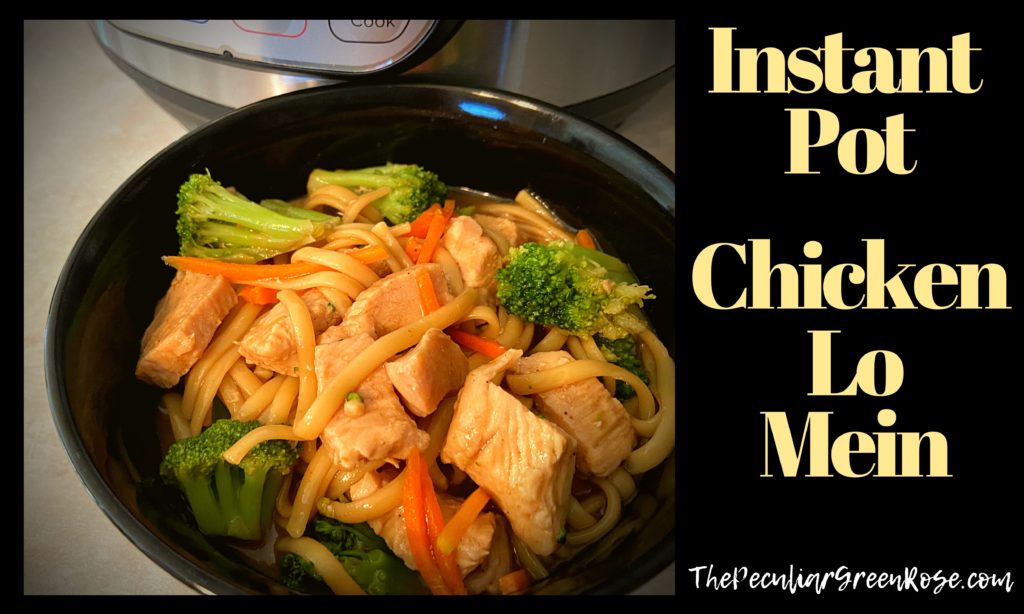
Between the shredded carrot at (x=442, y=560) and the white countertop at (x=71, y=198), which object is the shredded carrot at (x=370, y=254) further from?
the white countertop at (x=71, y=198)

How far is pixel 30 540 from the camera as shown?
6.27 feet

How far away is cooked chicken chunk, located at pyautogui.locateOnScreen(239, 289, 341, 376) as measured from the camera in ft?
6.15

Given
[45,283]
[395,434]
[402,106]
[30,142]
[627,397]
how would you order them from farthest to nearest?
1. [30,142]
2. [45,283]
3. [402,106]
4. [627,397]
5. [395,434]

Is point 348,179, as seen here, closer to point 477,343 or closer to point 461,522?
point 477,343

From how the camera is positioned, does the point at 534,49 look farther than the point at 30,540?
Yes

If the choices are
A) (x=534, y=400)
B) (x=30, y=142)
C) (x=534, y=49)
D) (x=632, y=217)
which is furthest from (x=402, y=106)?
(x=30, y=142)

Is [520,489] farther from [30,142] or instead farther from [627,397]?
[30,142]

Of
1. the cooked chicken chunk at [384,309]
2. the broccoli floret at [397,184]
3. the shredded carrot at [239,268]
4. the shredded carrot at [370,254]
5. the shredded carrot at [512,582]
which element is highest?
the broccoli floret at [397,184]

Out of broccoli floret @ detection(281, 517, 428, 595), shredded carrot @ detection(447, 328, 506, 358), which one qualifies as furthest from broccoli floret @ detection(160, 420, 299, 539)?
shredded carrot @ detection(447, 328, 506, 358)

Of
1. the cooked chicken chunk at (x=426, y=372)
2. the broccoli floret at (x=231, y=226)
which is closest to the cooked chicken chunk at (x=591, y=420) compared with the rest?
the cooked chicken chunk at (x=426, y=372)

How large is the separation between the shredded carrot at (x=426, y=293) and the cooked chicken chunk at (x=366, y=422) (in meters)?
0.18

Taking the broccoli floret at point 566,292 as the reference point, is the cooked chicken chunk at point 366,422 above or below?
below

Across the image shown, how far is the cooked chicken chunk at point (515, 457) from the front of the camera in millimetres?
1760

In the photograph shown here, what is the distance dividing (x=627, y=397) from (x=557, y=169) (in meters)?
0.72
